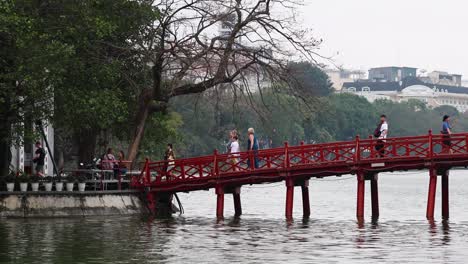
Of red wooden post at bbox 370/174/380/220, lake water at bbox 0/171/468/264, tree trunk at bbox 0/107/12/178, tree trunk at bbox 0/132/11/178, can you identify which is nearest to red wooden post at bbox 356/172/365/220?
lake water at bbox 0/171/468/264

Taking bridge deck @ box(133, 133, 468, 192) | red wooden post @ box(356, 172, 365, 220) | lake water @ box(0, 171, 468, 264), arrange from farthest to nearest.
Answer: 1. red wooden post @ box(356, 172, 365, 220)
2. bridge deck @ box(133, 133, 468, 192)
3. lake water @ box(0, 171, 468, 264)

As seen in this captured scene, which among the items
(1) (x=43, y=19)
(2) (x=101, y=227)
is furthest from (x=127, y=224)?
(1) (x=43, y=19)

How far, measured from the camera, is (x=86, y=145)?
2264 inches

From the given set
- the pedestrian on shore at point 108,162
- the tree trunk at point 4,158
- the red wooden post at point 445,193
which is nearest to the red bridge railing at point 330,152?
the pedestrian on shore at point 108,162

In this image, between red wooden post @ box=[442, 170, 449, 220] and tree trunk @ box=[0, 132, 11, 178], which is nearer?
tree trunk @ box=[0, 132, 11, 178]

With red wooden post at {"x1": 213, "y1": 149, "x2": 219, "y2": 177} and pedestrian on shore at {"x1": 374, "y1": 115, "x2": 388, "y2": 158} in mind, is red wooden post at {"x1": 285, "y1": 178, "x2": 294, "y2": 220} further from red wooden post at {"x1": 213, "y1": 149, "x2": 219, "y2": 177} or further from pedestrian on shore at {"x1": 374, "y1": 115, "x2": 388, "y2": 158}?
pedestrian on shore at {"x1": 374, "y1": 115, "x2": 388, "y2": 158}

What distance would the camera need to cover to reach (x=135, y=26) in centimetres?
4975

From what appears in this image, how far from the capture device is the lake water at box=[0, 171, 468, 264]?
103ft

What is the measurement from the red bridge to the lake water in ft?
4.56

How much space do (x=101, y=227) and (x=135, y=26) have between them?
1106 centimetres

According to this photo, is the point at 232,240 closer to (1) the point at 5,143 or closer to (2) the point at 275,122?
(1) the point at 5,143

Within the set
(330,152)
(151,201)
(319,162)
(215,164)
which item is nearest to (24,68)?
(151,201)

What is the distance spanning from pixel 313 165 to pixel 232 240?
31.9 ft

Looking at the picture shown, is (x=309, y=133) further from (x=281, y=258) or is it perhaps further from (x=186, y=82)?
(x=281, y=258)
